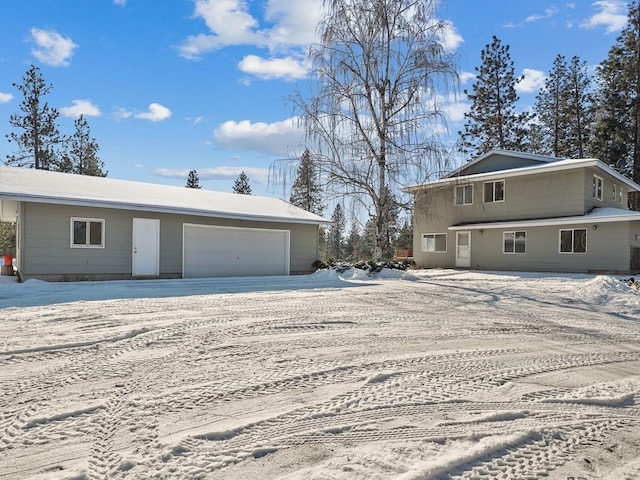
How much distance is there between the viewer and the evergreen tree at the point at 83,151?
1200 inches

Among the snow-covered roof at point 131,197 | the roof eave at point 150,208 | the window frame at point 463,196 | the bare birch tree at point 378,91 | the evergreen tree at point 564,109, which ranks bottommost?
the roof eave at point 150,208

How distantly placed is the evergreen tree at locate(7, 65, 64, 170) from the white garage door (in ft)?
64.0

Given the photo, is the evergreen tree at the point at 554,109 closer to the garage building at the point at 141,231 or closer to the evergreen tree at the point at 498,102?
the evergreen tree at the point at 498,102

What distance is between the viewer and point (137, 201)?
42.9ft

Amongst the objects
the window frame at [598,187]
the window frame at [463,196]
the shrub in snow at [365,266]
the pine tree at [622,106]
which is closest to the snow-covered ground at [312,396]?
the shrub in snow at [365,266]

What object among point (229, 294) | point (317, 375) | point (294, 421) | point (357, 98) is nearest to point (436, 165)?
point (357, 98)

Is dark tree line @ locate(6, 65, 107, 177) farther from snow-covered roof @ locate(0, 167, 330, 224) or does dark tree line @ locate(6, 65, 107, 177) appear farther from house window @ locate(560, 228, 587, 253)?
house window @ locate(560, 228, 587, 253)

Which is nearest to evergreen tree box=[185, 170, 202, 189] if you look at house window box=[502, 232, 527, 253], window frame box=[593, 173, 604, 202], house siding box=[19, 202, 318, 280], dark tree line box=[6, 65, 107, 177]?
dark tree line box=[6, 65, 107, 177]

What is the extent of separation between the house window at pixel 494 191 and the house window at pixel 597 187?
353 cm

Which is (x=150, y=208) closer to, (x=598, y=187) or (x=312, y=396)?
(x=312, y=396)

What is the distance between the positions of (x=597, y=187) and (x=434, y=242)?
7.27 meters

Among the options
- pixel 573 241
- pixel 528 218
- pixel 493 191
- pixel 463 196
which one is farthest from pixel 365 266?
pixel 573 241

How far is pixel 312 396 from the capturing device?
3299 mm

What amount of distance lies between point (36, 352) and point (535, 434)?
4.55m
